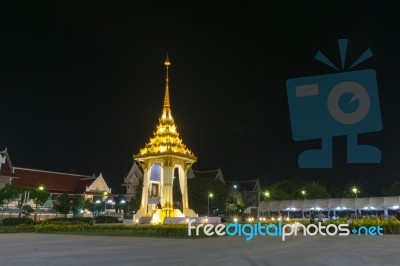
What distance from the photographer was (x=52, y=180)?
6894 cm

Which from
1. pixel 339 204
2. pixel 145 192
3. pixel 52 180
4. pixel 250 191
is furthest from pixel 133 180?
pixel 145 192

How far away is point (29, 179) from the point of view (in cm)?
6519

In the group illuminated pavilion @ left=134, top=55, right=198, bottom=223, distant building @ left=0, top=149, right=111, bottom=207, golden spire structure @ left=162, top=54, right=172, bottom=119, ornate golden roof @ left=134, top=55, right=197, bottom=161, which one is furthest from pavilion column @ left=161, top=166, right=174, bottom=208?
distant building @ left=0, top=149, right=111, bottom=207

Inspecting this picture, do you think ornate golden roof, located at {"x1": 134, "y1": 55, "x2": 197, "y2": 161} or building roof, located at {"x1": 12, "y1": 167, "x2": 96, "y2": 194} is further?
building roof, located at {"x1": 12, "y1": 167, "x2": 96, "y2": 194}

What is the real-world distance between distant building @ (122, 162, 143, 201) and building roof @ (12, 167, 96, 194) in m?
11.9

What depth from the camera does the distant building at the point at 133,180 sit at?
83938 millimetres

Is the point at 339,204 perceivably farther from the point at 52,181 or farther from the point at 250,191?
the point at 52,181

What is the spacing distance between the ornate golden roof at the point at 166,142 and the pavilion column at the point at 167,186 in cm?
172

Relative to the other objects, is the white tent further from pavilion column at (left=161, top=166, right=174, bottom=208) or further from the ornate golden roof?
pavilion column at (left=161, top=166, right=174, bottom=208)

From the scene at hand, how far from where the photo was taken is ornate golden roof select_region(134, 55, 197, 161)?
132 ft

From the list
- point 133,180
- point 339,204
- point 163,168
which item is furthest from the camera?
point 133,180

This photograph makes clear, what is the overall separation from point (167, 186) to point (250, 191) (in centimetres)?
5914

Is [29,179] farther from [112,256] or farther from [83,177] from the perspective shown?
[112,256]

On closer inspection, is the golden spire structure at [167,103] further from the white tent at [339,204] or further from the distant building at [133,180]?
the distant building at [133,180]
